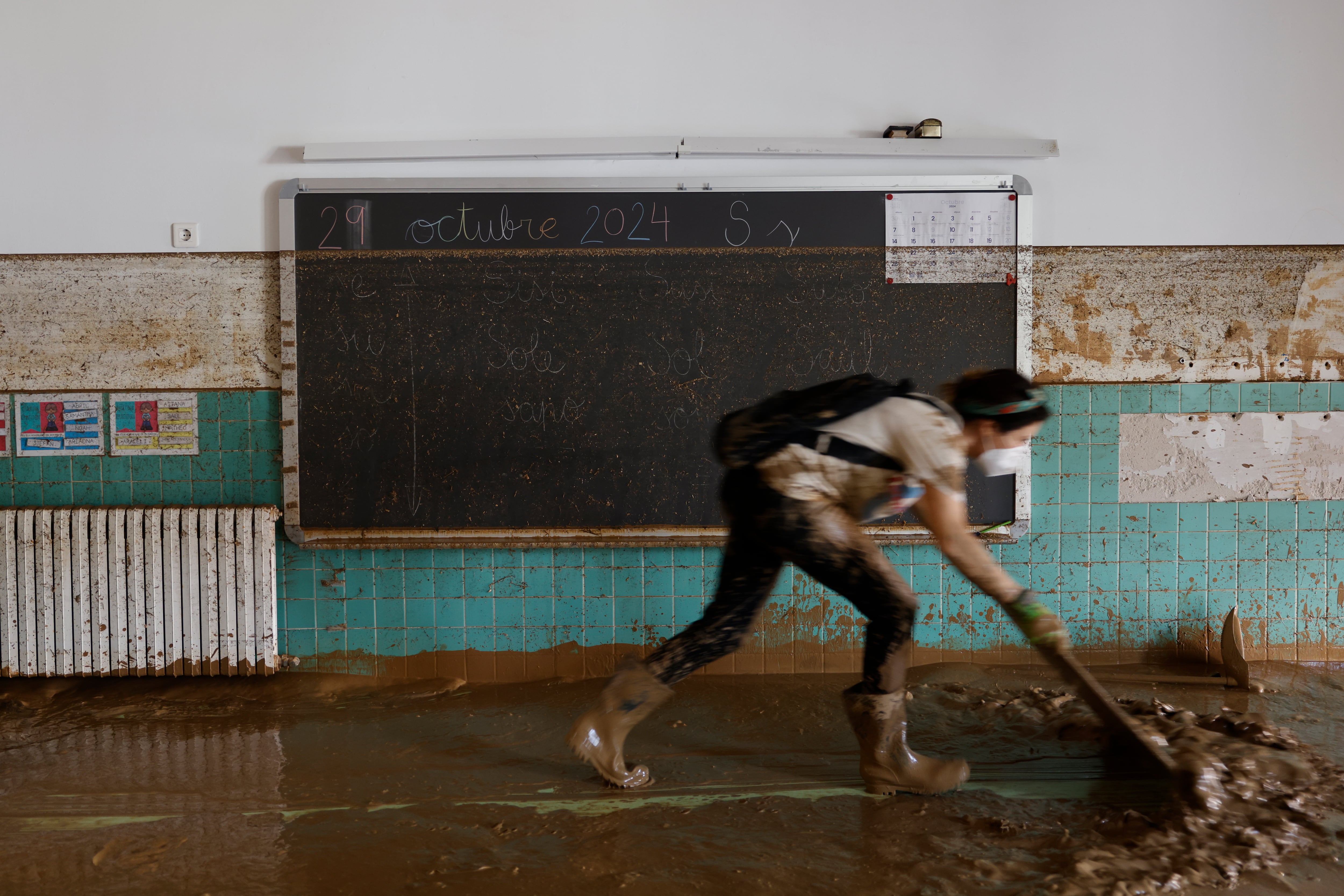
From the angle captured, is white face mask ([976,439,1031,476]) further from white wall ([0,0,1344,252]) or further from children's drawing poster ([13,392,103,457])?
children's drawing poster ([13,392,103,457])

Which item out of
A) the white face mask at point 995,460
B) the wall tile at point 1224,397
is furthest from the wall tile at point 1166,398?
the white face mask at point 995,460

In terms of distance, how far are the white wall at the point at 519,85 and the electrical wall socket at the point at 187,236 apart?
32 mm

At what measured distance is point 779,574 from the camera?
213 cm

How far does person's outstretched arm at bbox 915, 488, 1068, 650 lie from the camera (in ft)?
5.82

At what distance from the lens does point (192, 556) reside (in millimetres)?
2963

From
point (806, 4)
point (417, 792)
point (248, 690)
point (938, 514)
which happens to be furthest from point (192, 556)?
point (806, 4)

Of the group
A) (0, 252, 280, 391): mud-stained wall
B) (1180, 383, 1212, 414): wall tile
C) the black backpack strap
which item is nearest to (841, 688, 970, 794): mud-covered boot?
the black backpack strap

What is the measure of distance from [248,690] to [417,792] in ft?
4.12

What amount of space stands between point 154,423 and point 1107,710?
3473 millimetres

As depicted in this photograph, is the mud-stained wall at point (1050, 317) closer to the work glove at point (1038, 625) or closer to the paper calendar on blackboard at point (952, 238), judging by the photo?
the paper calendar on blackboard at point (952, 238)

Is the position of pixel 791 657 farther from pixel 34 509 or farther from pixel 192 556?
pixel 34 509

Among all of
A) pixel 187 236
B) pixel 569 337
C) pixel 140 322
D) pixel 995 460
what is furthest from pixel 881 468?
pixel 140 322

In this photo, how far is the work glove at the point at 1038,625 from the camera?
1771 millimetres

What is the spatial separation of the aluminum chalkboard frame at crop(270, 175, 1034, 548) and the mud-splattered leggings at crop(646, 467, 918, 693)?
92 cm
